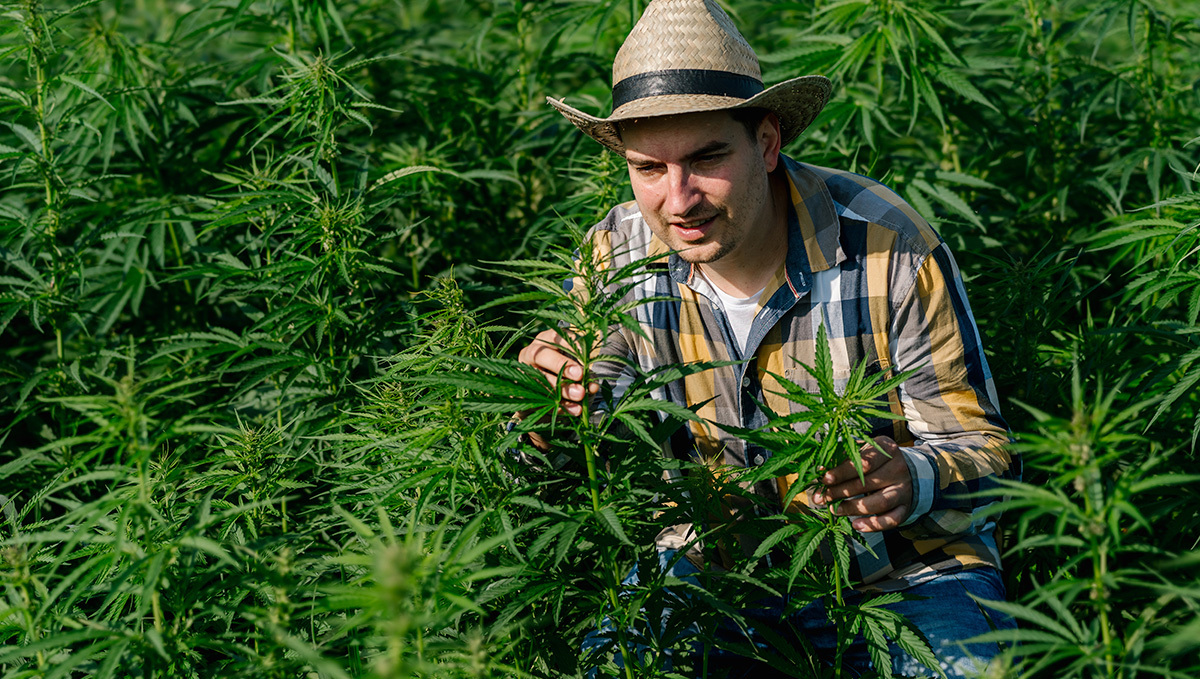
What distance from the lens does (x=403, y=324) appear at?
2.89 m

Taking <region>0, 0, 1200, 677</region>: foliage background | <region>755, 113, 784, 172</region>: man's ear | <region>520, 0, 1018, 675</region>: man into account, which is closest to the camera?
<region>0, 0, 1200, 677</region>: foliage background

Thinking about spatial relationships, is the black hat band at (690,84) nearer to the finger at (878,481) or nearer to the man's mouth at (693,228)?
the man's mouth at (693,228)

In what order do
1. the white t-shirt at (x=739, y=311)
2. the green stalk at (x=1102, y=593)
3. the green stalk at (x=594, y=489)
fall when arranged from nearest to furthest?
the green stalk at (x=1102, y=593)
the green stalk at (x=594, y=489)
the white t-shirt at (x=739, y=311)

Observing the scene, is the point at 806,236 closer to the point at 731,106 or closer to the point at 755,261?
the point at 755,261

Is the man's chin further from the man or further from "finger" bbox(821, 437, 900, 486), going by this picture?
"finger" bbox(821, 437, 900, 486)

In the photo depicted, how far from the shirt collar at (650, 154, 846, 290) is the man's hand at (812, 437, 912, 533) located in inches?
22.5

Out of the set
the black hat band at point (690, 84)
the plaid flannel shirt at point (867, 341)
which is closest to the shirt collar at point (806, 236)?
the plaid flannel shirt at point (867, 341)

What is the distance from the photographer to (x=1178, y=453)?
9.22ft

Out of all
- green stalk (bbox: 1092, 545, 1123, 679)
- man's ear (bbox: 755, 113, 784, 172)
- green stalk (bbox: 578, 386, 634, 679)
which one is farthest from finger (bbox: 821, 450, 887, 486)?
man's ear (bbox: 755, 113, 784, 172)

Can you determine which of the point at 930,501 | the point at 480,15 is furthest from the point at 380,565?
the point at 480,15

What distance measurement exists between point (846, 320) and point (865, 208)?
0.31m

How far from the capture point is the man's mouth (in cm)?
252

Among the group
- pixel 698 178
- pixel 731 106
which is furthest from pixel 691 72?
pixel 698 178

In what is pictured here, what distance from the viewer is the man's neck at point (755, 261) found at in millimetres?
2701
